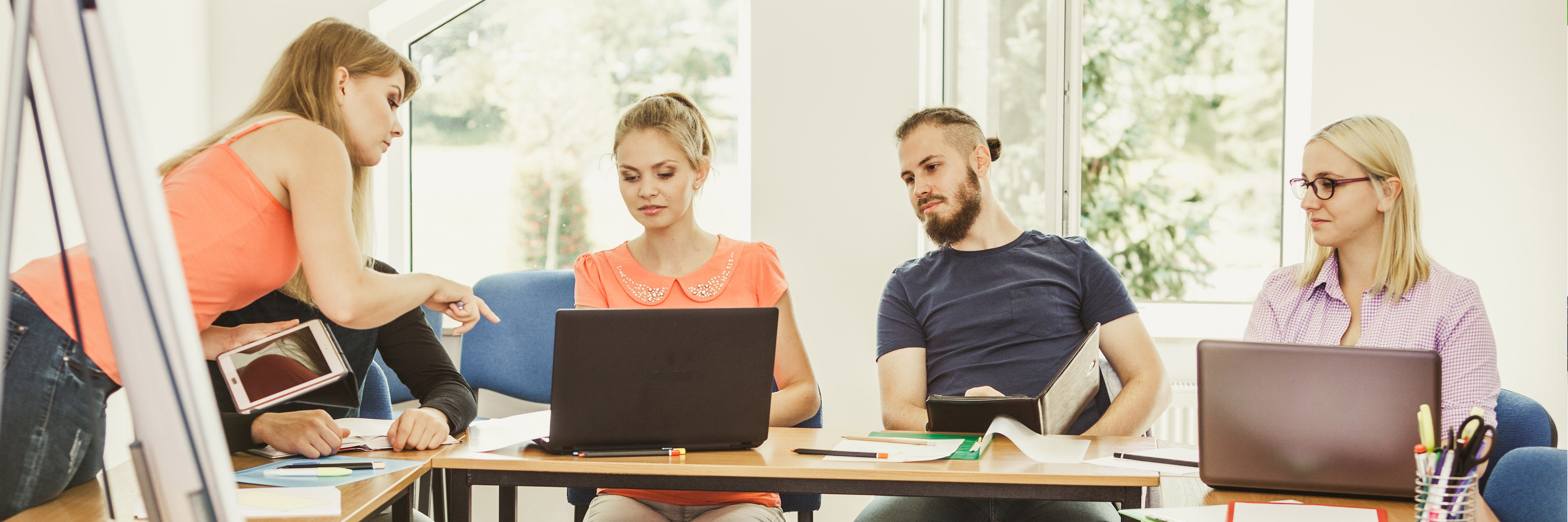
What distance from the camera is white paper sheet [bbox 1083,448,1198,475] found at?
1.44 meters

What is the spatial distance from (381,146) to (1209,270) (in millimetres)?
2825

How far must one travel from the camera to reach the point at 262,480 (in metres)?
1.37

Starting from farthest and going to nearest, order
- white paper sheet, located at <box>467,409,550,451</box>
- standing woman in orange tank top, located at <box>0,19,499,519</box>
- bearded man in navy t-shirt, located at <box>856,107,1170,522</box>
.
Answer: bearded man in navy t-shirt, located at <box>856,107,1170,522</box> < white paper sheet, located at <box>467,409,550,451</box> < standing woman in orange tank top, located at <box>0,19,499,519</box>

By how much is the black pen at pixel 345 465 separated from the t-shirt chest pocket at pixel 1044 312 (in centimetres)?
135

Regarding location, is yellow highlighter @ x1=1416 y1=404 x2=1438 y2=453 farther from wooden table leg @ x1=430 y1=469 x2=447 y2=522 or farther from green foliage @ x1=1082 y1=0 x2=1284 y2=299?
green foliage @ x1=1082 y1=0 x2=1284 y2=299

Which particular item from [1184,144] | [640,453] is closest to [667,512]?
[640,453]

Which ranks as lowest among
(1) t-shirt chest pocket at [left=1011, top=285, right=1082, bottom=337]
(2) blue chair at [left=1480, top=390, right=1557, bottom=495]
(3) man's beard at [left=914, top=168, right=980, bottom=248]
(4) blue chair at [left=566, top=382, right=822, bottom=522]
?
(4) blue chair at [left=566, top=382, right=822, bottom=522]

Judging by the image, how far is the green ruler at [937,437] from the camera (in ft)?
5.18

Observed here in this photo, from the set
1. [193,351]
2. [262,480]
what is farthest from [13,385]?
[193,351]

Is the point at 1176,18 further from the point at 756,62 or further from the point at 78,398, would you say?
the point at 78,398

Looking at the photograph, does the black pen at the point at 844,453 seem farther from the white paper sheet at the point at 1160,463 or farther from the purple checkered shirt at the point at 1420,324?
the purple checkered shirt at the point at 1420,324

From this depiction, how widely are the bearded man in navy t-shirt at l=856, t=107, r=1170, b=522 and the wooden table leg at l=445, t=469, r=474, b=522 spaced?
0.94 meters

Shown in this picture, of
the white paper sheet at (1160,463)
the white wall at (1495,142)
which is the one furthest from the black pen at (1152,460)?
the white wall at (1495,142)

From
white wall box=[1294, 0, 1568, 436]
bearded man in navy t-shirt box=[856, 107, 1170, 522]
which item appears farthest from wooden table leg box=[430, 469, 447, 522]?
white wall box=[1294, 0, 1568, 436]
